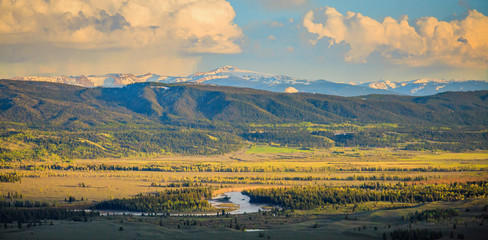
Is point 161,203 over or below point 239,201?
over

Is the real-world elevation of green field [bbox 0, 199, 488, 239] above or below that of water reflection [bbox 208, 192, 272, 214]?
below

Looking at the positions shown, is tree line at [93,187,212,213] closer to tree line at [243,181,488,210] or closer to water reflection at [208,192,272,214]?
water reflection at [208,192,272,214]

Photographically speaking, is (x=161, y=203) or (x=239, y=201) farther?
(x=239, y=201)

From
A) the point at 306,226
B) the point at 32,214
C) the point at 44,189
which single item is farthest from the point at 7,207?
the point at 306,226

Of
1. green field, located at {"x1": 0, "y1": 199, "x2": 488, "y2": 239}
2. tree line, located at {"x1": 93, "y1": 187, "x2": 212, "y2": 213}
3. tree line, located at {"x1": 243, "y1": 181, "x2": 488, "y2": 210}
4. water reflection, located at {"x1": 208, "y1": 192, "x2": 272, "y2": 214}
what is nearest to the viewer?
green field, located at {"x1": 0, "y1": 199, "x2": 488, "y2": 239}

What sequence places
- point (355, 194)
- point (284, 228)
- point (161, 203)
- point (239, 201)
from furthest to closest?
point (239, 201) < point (355, 194) < point (161, 203) < point (284, 228)

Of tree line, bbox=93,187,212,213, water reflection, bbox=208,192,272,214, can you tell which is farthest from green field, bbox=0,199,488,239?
water reflection, bbox=208,192,272,214

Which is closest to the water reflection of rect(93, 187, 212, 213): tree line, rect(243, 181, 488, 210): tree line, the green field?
rect(243, 181, 488, 210): tree line

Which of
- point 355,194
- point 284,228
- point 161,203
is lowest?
point 284,228

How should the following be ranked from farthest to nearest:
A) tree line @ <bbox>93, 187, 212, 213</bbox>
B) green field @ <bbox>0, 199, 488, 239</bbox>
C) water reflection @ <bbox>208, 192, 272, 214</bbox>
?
water reflection @ <bbox>208, 192, 272, 214</bbox> → tree line @ <bbox>93, 187, 212, 213</bbox> → green field @ <bbox>0, 199, 488, 239</bbox>

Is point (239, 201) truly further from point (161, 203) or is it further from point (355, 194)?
point (355, 194)

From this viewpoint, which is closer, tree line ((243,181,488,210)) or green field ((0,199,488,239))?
green field ((0,199,488,239))

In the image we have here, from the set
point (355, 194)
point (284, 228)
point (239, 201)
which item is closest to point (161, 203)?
point (239, 201)
